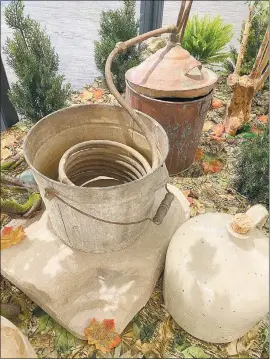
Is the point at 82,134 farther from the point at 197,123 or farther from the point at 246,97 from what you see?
the point at 246,97

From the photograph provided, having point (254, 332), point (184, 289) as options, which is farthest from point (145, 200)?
point (254, 332)

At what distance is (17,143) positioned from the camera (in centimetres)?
364

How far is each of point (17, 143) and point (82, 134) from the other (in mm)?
1610

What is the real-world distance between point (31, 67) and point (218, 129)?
233 cm

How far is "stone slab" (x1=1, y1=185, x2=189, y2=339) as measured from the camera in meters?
2.06

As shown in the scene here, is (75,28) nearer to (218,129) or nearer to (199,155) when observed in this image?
(218,129)

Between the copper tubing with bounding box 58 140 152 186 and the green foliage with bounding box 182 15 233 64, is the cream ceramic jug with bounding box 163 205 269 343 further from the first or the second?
the green foliage with bounding box 182 15 233 64

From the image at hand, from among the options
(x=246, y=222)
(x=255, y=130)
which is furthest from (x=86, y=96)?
(x=246, y=222)

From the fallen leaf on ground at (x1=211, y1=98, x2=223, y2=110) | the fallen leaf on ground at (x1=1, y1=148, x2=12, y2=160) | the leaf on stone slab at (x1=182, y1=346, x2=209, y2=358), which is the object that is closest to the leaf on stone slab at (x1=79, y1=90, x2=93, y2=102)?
the fallen leaf on ground at (x1=1, y1=148, x2=12, y2=160)

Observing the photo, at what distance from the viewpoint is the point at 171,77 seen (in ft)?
8.73

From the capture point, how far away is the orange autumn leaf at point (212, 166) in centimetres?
345

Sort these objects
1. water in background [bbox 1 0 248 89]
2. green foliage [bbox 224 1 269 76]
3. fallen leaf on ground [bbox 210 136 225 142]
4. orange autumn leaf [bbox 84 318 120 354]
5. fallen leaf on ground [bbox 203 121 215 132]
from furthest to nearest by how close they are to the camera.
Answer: water in background [bbox 1 0 248 89], green foliage [bbox 224 1 269 76], fallen leaf on ground [bbox 203 121 215 132], fallen leaf on ground [bbox 210 136 225 142], orange autumn leaf [bbox 84 318 120 354]

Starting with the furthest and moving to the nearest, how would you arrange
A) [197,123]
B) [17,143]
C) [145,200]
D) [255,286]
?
[17,143], [197,123], [145,200], [255,286]

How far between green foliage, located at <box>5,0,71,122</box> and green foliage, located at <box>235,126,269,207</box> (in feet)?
6.97
